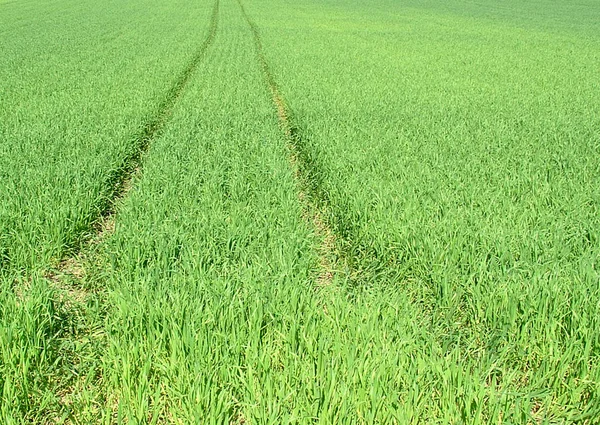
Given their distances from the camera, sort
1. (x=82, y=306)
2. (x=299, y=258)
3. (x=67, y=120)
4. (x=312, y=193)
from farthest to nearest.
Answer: (x=67, y=120) → (x=312, y=193) → (x=299, y=258) → (x=82, y=306)

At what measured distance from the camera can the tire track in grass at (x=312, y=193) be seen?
4.37 m

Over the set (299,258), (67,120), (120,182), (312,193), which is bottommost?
(312,193)

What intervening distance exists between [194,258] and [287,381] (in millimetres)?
1488

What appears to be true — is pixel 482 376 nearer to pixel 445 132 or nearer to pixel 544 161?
pixel 544 161

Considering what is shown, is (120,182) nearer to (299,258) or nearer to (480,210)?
(299,258)

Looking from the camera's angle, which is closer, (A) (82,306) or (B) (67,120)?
Result: (A) (82,306)

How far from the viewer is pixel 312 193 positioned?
600 cm

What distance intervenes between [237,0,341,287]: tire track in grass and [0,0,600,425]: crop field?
0.11ft

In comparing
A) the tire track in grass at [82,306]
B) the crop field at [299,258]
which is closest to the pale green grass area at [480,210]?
the crop field at [299,258]

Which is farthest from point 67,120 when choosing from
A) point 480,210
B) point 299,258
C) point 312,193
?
point 480,210

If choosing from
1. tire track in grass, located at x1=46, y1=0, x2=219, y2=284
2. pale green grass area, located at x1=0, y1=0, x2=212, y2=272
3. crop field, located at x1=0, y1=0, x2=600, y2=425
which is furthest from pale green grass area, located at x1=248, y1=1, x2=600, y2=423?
pale green grass area, located at x1=0, y1=0, x2=212, y2=272

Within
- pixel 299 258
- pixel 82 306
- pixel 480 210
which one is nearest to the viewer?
pixel 82 306

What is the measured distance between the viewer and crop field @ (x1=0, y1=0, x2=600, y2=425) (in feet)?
8.25

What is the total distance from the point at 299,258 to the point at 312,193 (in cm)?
205
